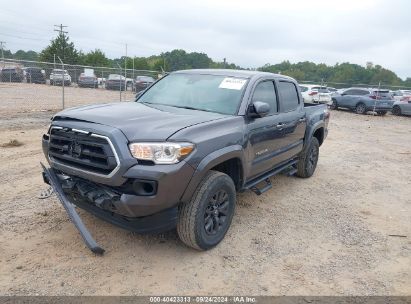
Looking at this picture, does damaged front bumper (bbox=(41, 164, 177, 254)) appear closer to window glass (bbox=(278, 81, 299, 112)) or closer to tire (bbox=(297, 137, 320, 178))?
window glass (bbox=(278, 81, 299, 112))

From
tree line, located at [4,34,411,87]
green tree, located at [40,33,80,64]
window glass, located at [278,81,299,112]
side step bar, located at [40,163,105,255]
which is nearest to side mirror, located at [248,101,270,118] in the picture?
window glass, located at [278,81,299,112]

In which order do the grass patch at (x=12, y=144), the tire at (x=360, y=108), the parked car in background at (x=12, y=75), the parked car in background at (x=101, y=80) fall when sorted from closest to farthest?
the grass patch at (x=12, y=144) → the tire at (x=360, y=108) → the parked car in background at (x=12, y=75) → the parked car in background at (x=101, y=80)

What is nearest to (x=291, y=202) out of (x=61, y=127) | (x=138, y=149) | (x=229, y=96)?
(x=229, y=96)

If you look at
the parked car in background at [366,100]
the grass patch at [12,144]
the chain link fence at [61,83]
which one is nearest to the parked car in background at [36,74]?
the chain link fence at [61,83]

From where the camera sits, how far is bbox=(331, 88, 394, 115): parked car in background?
20.8 metres

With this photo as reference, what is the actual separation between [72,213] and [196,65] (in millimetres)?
52962

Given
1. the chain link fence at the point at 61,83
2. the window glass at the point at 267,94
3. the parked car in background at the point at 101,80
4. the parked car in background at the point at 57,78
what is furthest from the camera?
the parked car in background at the point at 101,80

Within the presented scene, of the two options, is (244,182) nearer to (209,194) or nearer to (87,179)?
(209,194)

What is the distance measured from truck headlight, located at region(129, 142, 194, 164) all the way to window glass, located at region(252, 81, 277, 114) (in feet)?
5.38

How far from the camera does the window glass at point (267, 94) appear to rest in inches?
182

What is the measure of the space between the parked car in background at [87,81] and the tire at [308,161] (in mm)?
17312

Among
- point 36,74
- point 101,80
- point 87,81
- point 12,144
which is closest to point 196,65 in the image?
point 101,80

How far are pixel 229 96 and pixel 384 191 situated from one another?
365 centimetres

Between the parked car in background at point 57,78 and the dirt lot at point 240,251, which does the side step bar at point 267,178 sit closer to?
the dirt lot at point 240,251
